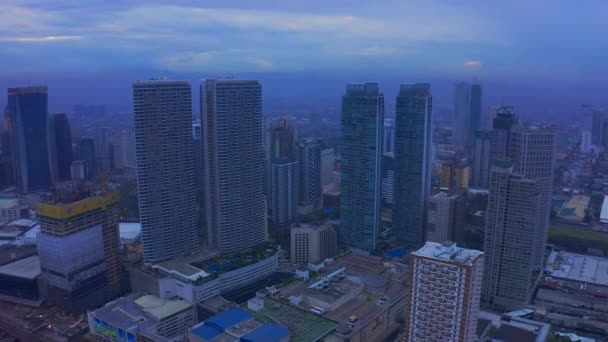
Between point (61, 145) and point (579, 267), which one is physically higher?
point (61, 145)

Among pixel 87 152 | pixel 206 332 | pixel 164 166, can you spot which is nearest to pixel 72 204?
pixel 164 166

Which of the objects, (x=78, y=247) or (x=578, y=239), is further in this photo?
(x=578, y=239)


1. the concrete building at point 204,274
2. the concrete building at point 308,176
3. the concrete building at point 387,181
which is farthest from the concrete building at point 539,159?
the concrete building at point 308,176

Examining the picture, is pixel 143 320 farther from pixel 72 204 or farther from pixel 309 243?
pixel 309 243

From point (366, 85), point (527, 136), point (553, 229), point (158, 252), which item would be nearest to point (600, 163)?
point (553, 229)

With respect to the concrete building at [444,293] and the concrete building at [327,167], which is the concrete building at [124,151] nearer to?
the concrete building at [327,167]

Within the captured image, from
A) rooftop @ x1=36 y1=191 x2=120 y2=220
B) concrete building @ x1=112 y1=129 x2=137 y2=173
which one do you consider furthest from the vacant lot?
concrete building @ x1=112 y1=129 x2=137 y2=173

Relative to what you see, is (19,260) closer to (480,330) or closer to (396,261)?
(396,261)
